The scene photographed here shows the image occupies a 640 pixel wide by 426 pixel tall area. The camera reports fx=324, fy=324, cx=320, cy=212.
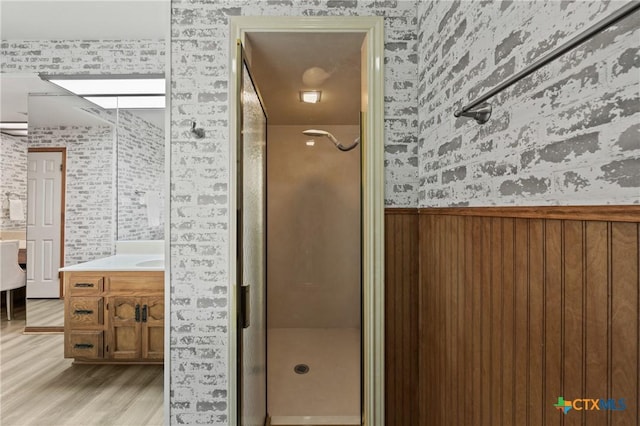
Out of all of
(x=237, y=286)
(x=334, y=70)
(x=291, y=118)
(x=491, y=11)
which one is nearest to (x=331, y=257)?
(x=291, y=118)

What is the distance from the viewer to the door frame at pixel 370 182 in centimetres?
162

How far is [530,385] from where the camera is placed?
83 centimetres

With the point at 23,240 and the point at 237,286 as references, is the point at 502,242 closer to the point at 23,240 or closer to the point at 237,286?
the point at 237,286

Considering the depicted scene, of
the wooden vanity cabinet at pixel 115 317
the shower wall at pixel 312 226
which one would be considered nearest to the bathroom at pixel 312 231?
the shower wall at pixel 312 226

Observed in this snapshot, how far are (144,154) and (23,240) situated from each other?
2869 millimetres

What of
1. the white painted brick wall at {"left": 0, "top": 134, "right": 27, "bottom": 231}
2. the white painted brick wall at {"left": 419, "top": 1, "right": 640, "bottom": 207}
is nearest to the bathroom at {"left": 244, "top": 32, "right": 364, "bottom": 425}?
the white painted brick wall at {"left": 419, "top": 1, "right": 640, "bottom": 207}

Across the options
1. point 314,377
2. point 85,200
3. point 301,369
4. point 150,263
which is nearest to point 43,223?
point 85,200

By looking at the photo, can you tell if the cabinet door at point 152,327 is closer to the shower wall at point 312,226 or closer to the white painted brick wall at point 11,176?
the shower wall at point 312,226

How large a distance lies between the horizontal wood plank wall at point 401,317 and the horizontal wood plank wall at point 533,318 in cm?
22

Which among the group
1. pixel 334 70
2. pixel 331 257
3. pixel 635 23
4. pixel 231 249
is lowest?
pixel 331 257

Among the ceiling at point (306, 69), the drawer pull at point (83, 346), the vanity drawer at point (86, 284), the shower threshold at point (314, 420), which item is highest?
the ceiling at point (306, 69)

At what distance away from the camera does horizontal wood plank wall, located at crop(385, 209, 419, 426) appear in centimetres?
164

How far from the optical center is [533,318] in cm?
82

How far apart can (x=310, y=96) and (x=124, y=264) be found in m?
2.12
